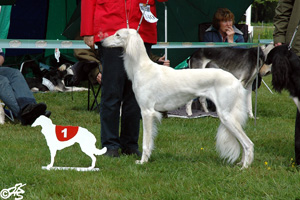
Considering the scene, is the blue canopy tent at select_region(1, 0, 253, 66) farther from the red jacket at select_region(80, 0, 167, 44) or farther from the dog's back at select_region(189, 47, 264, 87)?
the red jacket at select_region(80, 0, 167, 44)

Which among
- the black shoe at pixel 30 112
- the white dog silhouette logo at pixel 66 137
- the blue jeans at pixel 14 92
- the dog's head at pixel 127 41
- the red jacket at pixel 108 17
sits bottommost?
the black shoe at pixel 30 112

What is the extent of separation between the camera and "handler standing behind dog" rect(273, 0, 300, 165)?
4.12m

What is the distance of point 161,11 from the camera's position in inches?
378

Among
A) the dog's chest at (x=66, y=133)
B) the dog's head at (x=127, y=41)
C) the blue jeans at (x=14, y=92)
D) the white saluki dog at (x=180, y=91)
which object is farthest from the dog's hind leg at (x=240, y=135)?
the blue jeans at (x=14, y=92)

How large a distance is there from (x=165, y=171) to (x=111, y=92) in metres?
0.96

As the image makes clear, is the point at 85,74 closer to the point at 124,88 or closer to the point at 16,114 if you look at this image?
the point at 16,114

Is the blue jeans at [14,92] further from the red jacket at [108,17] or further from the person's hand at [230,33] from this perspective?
the person's hand at [230,33]

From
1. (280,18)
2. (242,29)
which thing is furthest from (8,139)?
(242,29)

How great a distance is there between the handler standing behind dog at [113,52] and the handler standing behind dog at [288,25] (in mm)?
1177

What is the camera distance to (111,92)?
4.36m

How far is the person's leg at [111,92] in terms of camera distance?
4285 millimetres

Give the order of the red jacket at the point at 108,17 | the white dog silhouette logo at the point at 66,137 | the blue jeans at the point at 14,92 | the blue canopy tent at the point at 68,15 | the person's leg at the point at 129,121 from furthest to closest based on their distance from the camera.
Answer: the blue canopy tent at the point at 68,15 < the blue jeans at the point at 14,92 < the person's leg at the point at 129,121 < the red jacket at the point at 108,17 < the white dog silhouette logo at the point at 66,137

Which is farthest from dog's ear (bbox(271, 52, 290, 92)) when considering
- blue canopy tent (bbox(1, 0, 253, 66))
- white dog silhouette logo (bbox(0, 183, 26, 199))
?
blue canopy tent (bbox(1, 0, 253, 66))

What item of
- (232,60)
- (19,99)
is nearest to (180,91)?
(19,99)
